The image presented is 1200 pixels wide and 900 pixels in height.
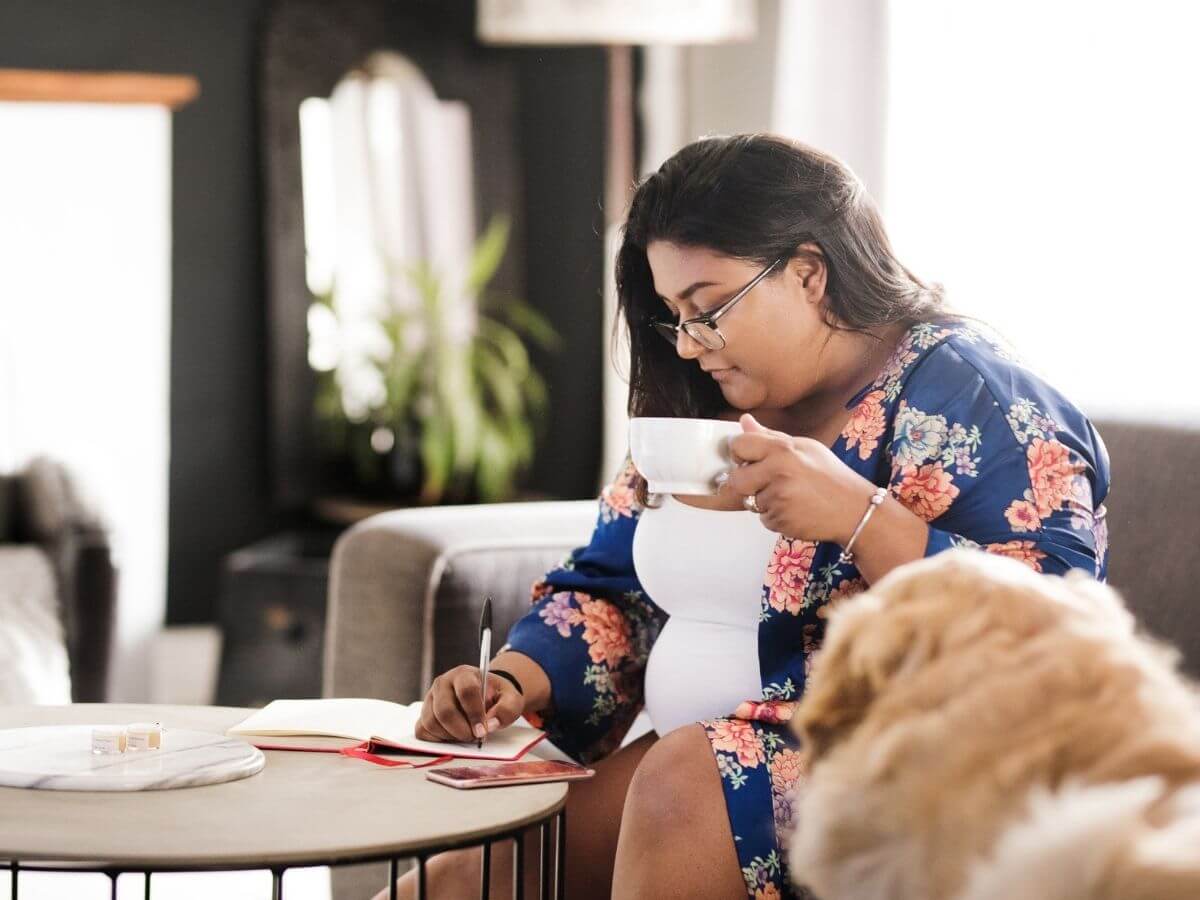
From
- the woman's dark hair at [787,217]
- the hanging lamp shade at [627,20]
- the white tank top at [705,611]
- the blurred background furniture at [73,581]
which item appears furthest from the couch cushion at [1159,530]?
the blurred background furniture at [73,581]

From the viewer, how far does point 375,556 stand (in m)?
2.11

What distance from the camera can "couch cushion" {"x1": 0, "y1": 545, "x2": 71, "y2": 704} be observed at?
2547mm

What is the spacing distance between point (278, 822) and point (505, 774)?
22 centimetres

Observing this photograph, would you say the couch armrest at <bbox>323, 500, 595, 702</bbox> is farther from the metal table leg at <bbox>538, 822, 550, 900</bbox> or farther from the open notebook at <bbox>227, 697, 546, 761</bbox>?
the metal table leg at <bbox>538, 822, 550, 900</bbox>

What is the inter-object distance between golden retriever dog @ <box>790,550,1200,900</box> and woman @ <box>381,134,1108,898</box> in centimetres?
50

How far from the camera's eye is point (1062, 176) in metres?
2.48

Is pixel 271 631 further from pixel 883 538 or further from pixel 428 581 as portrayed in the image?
pixel 883 538

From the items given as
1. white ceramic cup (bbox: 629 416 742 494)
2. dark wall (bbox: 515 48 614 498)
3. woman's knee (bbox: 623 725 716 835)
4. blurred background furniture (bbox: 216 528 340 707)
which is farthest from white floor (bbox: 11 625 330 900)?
dark wall (bbox: 515 48 614 498)

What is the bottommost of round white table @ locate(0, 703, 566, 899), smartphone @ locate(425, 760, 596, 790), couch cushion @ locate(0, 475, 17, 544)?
couch cushion @ locate(0, 475, 17, 544)

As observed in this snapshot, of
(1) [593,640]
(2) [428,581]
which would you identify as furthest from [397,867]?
(2) [428,581]

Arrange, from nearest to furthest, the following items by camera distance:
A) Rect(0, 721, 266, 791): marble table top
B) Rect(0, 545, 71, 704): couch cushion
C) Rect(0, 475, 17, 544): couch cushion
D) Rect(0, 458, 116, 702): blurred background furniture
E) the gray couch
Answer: Rect(0, 721, 266, 791): marble table top
the gray couch
Rect(0, 545, 71, 704): couch cushion
Rect(0, 458, 116, 702): blurred background furniture
Rect(0, 475, 17, 544): couch cushion

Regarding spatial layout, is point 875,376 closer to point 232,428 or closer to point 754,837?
Answer: point 754,837

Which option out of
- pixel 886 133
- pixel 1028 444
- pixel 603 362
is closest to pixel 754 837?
pixel 1028 444

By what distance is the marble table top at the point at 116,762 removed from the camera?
1.16 meters
